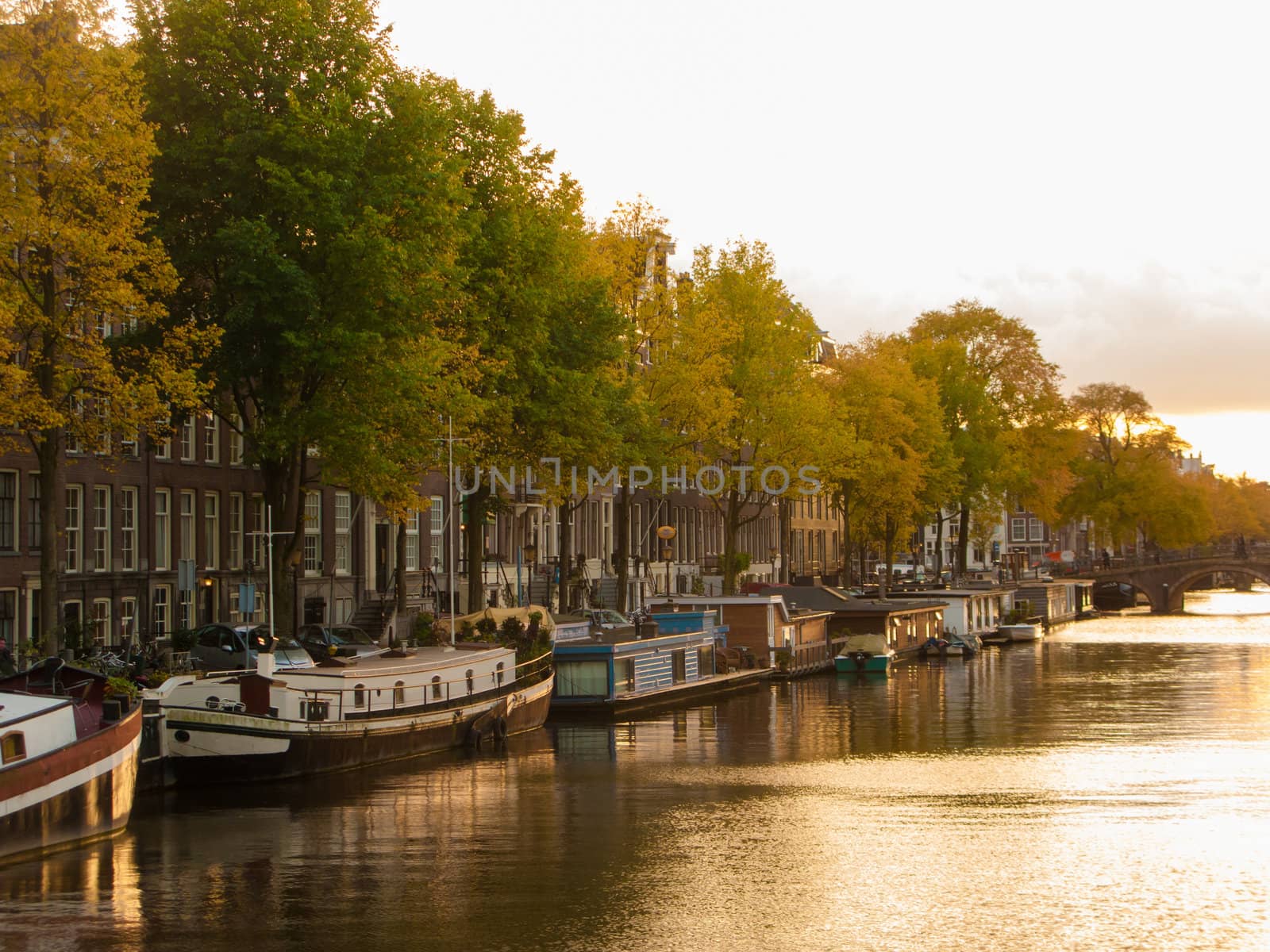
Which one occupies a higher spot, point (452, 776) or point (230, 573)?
point (230, 573)

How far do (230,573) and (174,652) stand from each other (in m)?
12.4

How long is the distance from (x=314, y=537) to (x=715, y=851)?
3563cm

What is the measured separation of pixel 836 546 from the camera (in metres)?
134

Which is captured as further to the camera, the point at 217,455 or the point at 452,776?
the point at 217,455

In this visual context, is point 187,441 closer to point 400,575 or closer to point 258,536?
point 258,536

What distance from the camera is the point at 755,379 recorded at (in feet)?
235

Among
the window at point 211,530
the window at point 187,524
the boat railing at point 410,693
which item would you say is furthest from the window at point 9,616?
the boat railing at point 410,693

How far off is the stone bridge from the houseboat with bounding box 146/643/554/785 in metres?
101

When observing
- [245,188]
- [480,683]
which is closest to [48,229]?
[245,188]

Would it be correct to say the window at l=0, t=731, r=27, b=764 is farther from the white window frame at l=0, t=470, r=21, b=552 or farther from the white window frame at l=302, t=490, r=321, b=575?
the white window frame at l=302, t=490, r=321, b=575

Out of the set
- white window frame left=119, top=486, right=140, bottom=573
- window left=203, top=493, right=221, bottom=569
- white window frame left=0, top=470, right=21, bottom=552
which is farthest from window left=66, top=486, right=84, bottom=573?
window left=203, top=493, right=221, bottom=569

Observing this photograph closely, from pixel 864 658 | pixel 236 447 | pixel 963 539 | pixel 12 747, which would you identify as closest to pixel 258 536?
pixel 236 447

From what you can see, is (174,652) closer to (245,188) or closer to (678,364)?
(245,188)

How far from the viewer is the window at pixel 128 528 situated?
51531 millimetres
